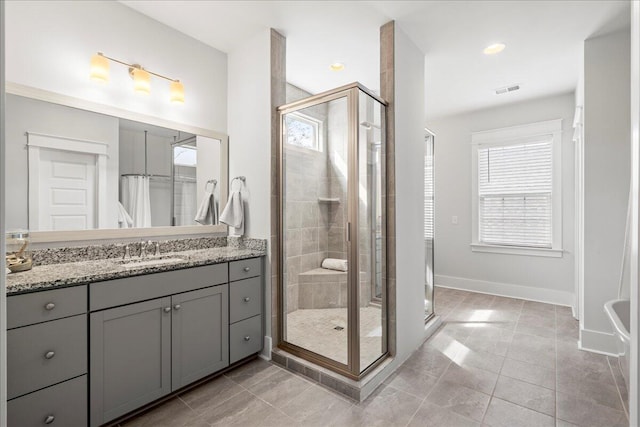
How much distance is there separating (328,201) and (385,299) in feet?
2.94

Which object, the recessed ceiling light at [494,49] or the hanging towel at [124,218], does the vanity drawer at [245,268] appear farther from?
the recessed ceiling light at [494,49]

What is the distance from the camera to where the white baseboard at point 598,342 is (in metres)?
2.66

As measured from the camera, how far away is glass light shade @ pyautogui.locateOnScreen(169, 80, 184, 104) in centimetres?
254

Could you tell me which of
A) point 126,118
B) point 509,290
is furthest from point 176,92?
point 509,290

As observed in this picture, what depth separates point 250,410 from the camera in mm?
1937

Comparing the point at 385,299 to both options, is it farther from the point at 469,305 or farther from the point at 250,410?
the point at 469,305

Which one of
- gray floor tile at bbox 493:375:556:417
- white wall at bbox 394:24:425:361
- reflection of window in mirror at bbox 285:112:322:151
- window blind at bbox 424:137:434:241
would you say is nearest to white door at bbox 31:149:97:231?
reflection of window in mirror at bbox 285:112:322:151

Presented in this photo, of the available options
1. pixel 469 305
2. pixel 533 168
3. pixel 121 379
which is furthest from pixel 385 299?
pixel 533 168

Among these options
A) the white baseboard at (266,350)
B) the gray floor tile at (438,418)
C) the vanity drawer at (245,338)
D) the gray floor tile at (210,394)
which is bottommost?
the gray floor tile at (438,418)

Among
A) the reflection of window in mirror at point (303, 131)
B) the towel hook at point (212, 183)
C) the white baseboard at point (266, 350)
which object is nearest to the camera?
the reflection of window in mirror at point (303, 131)

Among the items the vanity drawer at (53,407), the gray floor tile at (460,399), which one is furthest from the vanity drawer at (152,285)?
the gray floor tile at (460,399)

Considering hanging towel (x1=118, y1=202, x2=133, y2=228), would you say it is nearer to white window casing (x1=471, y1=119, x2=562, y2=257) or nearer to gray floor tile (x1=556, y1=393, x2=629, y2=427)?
gray floor tile (x1=556, y1=393, x2=629, y2=427)

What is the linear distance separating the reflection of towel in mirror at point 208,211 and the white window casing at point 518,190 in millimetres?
3724

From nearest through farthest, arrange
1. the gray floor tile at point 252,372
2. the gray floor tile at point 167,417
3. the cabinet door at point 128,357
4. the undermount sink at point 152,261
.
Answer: the cabinet door at point 128,357 < the gray floor tile at point 167,417 < the undermount sink at point 152,261 < the gray floor tile at point 252,372
